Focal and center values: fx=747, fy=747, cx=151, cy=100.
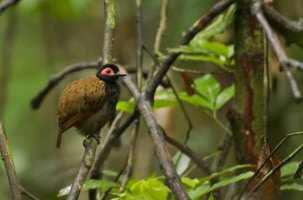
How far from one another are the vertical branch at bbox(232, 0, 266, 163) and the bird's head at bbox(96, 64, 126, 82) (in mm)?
618

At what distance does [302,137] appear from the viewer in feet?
17.8

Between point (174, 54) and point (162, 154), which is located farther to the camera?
point (174, 54)

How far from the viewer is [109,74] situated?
386 cm

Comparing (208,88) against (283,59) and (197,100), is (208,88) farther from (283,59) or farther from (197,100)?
(283,59)

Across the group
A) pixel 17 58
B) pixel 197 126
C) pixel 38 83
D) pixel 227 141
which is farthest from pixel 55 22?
pixel 227 141

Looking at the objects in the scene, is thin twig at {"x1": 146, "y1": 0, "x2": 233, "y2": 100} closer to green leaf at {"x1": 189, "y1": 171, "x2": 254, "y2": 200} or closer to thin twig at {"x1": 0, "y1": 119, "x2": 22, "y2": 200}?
green leaf at {"x1": 189, "y1": 171, "x2": 254, "y2": 200}

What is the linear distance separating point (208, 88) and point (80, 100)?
2.41 ft

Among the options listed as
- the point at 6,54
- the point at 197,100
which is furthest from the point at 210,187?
the point at 6,54

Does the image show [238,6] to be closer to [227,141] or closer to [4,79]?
[227,141]

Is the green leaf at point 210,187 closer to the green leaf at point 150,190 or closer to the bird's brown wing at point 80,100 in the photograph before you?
the green leaf at point 150,190

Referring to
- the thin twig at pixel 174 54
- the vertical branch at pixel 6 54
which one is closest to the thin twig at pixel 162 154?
the thin twig at pixel 174 54

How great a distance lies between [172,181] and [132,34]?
437 cm

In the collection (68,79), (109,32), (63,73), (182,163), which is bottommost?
(182,163)

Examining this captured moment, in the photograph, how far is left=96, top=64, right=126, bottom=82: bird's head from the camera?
369cm
